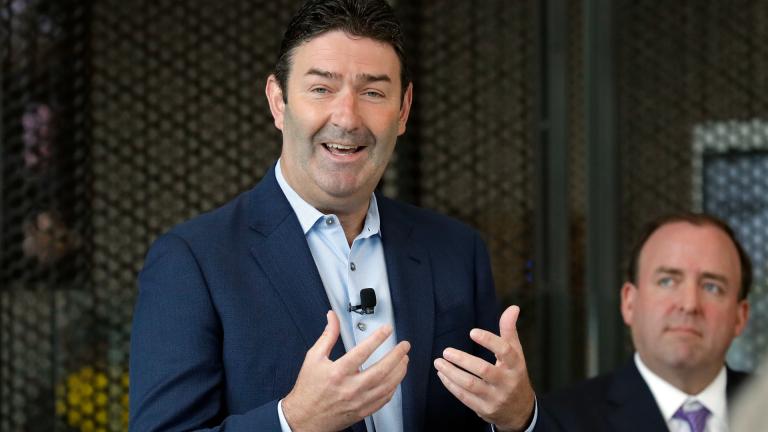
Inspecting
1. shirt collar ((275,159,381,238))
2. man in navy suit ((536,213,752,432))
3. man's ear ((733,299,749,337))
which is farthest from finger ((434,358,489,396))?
man's ear ((733,299,749,337))

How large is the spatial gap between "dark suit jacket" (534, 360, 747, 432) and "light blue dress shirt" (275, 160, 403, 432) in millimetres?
937

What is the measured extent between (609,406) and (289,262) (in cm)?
127

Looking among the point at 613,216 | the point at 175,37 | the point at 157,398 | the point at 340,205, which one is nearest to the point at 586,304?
the point at 613,216

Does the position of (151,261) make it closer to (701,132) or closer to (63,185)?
(63,185)

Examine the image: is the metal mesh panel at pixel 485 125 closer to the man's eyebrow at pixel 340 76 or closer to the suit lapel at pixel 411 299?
the suit lapel at pixel 411 299

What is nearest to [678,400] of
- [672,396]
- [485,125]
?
[672,396]

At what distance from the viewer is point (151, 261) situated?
180cm

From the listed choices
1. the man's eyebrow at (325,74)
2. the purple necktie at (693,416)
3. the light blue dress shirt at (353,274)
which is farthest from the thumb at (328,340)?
the purple necktie at (693,416)

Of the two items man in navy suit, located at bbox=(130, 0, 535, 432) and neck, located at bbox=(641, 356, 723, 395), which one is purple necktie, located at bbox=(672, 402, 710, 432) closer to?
neck, located at bbox=(641, 356, 723, 395)

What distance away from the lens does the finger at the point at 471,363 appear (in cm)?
160

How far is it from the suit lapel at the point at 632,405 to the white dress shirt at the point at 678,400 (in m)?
0.03

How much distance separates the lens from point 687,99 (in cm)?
367

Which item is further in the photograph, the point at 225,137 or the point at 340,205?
the point at 225,137

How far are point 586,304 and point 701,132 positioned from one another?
2.45 feet
